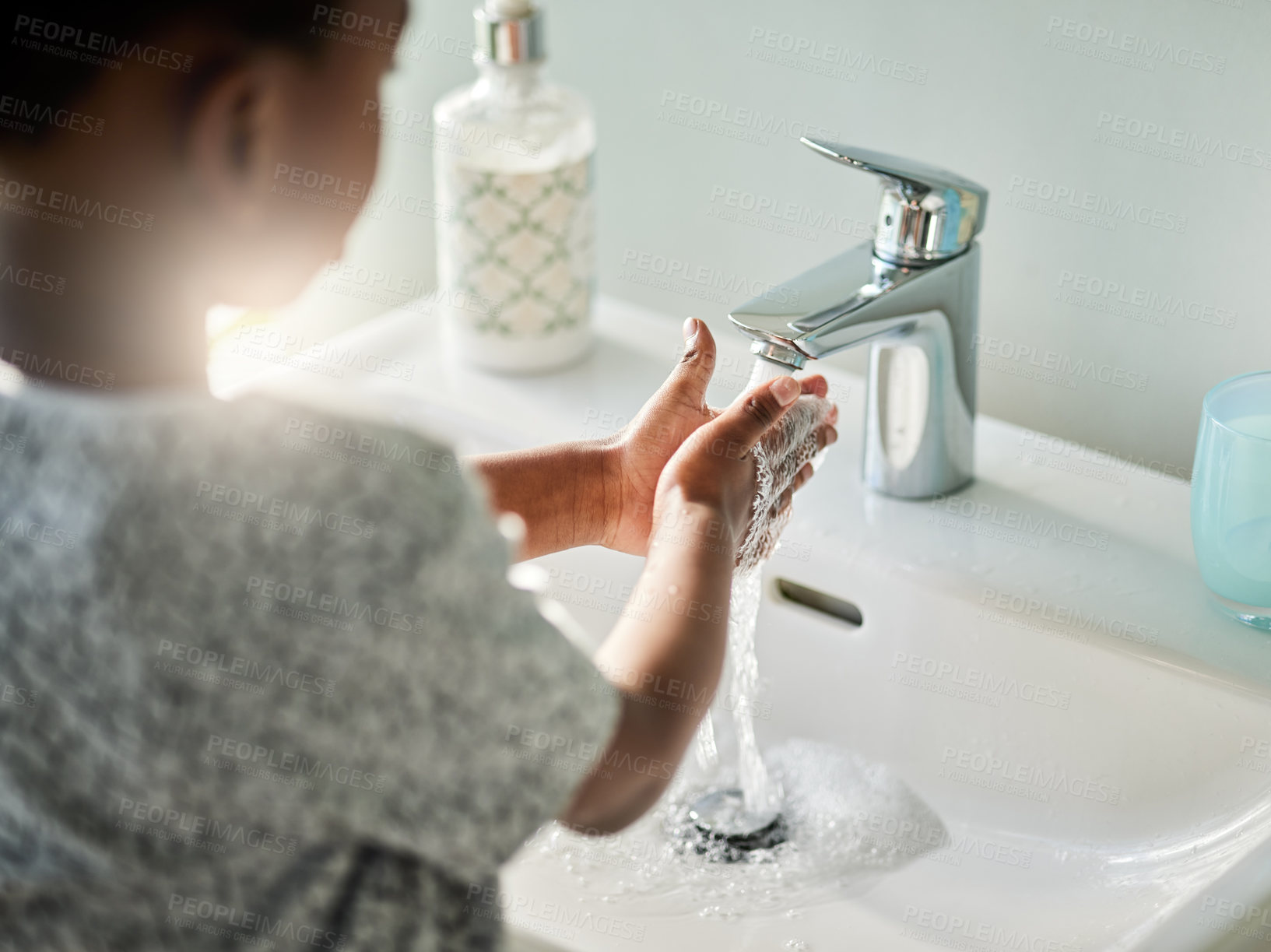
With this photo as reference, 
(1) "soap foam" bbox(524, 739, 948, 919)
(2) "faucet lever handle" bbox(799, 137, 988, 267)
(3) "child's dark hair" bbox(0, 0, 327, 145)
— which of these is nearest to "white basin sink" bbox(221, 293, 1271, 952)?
(1) "soap foam" bbox(524, 739, 948, 919)

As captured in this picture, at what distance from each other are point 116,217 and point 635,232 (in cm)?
62

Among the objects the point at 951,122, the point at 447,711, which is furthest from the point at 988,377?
the point at 447,711

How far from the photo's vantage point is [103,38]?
33 cm

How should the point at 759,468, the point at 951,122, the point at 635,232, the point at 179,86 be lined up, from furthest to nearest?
the point at 635,232 < the point at 951,122 < the point at 759,468 < the point at 179,86

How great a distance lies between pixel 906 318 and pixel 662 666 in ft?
0.90

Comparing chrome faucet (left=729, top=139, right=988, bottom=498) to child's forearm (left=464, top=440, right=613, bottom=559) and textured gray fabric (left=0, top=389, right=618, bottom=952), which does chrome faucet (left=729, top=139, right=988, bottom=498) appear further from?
textured gray fabric (left=0, top=389, right=618, bottom=952)

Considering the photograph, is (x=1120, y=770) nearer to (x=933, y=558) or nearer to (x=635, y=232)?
(x=933, y=558)

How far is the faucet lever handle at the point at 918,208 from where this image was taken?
0.64m

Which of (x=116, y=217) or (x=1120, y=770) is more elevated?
(x=116, y=217)

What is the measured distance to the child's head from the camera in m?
0.34

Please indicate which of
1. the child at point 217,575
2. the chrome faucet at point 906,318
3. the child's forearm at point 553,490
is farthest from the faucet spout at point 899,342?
the child at point 217,575

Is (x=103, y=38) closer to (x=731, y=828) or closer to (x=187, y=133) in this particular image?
(x=187, y=133)

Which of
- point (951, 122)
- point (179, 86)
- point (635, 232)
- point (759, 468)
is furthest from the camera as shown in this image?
point (635, 232)

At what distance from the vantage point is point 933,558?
27.8 inches
